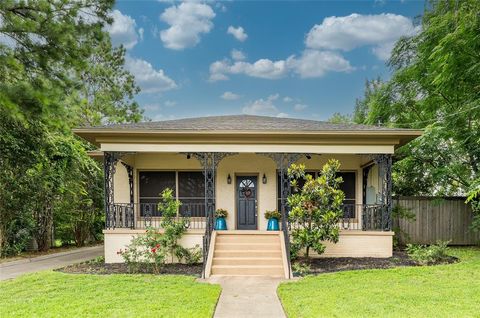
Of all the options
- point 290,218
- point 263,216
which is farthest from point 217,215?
point 290,218

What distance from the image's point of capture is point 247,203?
11344 millimetres

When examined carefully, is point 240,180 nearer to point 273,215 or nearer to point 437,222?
point 273,215

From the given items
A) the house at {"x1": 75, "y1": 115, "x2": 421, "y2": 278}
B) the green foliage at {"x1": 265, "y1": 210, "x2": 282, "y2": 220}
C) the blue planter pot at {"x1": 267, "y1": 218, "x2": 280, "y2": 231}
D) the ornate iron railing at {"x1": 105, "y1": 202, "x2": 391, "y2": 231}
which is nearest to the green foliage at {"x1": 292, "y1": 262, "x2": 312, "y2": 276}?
the house at {"x1": 75, "y1": 115, "x2": 421, "y2": 278}

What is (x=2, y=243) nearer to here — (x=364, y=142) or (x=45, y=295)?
(x=45, y=295)

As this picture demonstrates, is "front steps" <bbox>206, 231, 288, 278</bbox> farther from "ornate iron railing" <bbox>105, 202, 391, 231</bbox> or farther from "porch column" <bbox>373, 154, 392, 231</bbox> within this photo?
"porch column" <bbox>373, 154, 392, 231</bbox>

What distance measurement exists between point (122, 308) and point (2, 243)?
7816 millimetres

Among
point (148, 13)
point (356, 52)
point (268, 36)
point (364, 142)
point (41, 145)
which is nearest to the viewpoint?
point (364, 142)

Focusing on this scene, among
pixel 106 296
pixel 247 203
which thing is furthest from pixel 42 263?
pixel 247 203

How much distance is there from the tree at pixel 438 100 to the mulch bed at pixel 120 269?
25.3 feet

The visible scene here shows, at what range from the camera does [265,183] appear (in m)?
11.3

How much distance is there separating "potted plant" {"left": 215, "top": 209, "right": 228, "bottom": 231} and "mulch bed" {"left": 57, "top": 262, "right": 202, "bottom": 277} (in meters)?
1.91

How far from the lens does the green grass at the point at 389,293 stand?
504 centimetres

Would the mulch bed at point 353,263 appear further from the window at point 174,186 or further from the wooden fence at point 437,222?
the window at point 174,186

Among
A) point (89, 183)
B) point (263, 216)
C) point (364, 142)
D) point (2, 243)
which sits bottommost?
point (2, 243)
